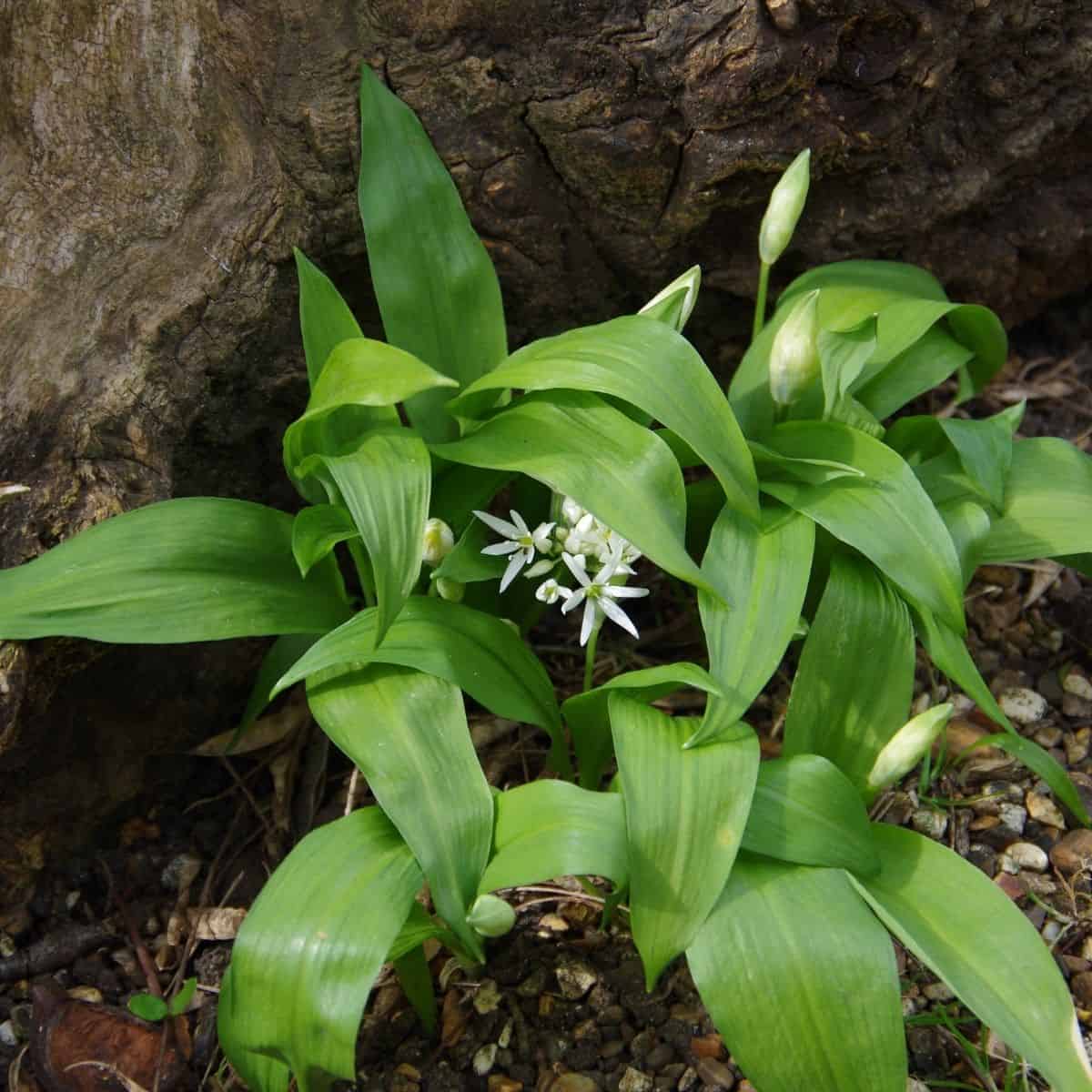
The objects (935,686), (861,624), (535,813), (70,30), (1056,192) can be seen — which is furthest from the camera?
(1056,192)

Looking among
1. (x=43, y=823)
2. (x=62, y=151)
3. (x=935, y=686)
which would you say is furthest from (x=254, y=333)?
(x=935, y=686)

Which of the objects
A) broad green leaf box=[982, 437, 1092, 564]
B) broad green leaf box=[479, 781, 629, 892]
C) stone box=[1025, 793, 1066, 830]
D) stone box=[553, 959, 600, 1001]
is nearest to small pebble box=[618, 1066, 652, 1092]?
stone box=[553, 959, 600, 1001]

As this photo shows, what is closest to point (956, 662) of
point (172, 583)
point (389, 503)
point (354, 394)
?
point (389, 503)

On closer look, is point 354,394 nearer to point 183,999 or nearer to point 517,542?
point 517,542

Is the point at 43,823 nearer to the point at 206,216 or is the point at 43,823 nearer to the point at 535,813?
the point at 535,813

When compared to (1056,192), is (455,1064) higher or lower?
lower

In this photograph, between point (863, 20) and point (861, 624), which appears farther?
point (863, 20)

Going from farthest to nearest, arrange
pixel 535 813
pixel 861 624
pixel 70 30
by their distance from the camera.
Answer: pixel 70 30 < pixel 861 624 < pixel 535 813
